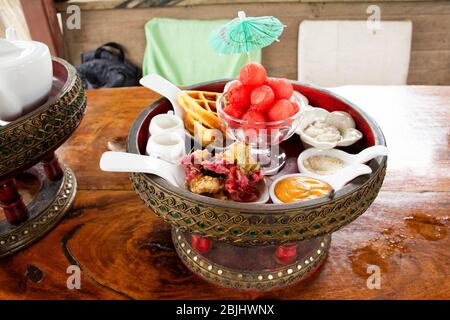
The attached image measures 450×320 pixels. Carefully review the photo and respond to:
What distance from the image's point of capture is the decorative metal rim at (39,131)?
742 mm

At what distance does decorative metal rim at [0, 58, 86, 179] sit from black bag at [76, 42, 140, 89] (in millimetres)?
1571

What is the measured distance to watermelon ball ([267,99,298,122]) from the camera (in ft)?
2.84

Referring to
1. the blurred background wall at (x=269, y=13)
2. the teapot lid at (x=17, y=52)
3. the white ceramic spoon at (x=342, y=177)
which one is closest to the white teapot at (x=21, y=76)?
the teapot lid at (x=17, y=52)

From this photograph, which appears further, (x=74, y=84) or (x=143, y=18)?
(x=143, y=18)

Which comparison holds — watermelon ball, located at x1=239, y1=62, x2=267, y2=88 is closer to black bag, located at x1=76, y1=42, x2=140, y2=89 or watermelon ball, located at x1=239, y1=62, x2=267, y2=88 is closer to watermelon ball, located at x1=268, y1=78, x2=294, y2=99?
watermelon ball, located at x1=268, y1=78, x2=294, y2=99

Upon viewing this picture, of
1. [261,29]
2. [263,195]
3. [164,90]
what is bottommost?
[263,195]

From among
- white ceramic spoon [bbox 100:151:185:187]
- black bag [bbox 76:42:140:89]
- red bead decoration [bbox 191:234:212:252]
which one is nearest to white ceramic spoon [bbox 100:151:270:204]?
white ceramic spoon [bbox 100:151:185:187]

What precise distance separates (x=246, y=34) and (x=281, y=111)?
182 mm

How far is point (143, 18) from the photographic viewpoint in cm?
266

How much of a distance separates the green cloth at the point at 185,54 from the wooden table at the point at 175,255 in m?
1.46

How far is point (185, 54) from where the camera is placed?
2.56 meters
